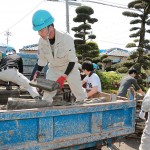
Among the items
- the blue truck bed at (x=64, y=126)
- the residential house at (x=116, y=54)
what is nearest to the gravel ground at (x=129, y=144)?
the blue truck bed at (x=64, y=126)

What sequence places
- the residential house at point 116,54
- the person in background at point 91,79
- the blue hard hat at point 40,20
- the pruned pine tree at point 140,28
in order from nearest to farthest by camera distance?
the blue hard hat at point 40,20
the person in background at point 91,79
the pruned pine tree at point 140,28
the residential house at point 116,54

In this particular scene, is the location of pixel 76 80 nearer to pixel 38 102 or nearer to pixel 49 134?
pixel 38 102

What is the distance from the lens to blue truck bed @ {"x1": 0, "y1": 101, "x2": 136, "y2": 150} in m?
2.33

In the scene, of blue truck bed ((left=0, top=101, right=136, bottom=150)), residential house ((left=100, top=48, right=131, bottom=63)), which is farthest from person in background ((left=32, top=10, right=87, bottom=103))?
residential house ((left=100, top=48, right=131, bottom=63))

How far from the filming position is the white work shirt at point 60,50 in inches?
132

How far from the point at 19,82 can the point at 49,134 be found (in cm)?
200

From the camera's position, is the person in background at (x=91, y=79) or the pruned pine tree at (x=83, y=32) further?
the pruned pine tree at (x=83, y=32)

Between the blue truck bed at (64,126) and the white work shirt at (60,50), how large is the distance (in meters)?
0.83

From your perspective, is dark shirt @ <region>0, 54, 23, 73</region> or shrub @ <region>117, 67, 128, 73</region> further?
shrub @ <region>117, 67, 128, 73</region>

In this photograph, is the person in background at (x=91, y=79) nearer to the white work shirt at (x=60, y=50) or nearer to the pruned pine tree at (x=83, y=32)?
the white work shirt at (x=60, y=50)

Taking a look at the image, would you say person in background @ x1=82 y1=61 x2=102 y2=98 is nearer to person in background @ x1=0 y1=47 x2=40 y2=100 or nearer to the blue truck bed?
person in background @ x1=0 y1=47 x2=40 y2=100

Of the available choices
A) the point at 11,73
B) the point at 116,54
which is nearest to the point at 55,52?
the point at 11,73

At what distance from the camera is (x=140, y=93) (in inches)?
247

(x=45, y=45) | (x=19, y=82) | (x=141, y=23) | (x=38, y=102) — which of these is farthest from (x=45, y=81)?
(x=141, y=23)
